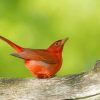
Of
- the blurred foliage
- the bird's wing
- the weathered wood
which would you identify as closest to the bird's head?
the bird's wing

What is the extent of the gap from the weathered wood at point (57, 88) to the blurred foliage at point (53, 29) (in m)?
1.61

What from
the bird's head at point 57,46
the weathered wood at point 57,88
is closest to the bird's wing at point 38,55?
the bird's head at point 57,46

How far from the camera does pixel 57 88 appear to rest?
272 cm

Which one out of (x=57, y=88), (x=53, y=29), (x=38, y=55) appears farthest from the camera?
(x=53, y=29)

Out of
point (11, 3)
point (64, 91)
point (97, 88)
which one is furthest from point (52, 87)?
point (11, 3)

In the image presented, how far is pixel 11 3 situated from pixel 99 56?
104 centimetres

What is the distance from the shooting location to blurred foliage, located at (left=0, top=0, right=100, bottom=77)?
4.48 m

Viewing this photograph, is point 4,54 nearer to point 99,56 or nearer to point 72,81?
point 99,56

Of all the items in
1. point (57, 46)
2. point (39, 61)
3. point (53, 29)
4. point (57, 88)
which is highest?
point (53, 29)

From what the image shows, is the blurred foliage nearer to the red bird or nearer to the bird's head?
the bird's head

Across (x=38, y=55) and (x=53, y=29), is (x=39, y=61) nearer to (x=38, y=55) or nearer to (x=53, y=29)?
(x=38, y=55)

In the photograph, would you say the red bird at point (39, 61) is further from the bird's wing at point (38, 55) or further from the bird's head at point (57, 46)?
the bird's head at point (57, 46)

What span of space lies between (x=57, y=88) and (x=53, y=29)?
1890 mm

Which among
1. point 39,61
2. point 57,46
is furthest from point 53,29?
Answer: point 39,61
